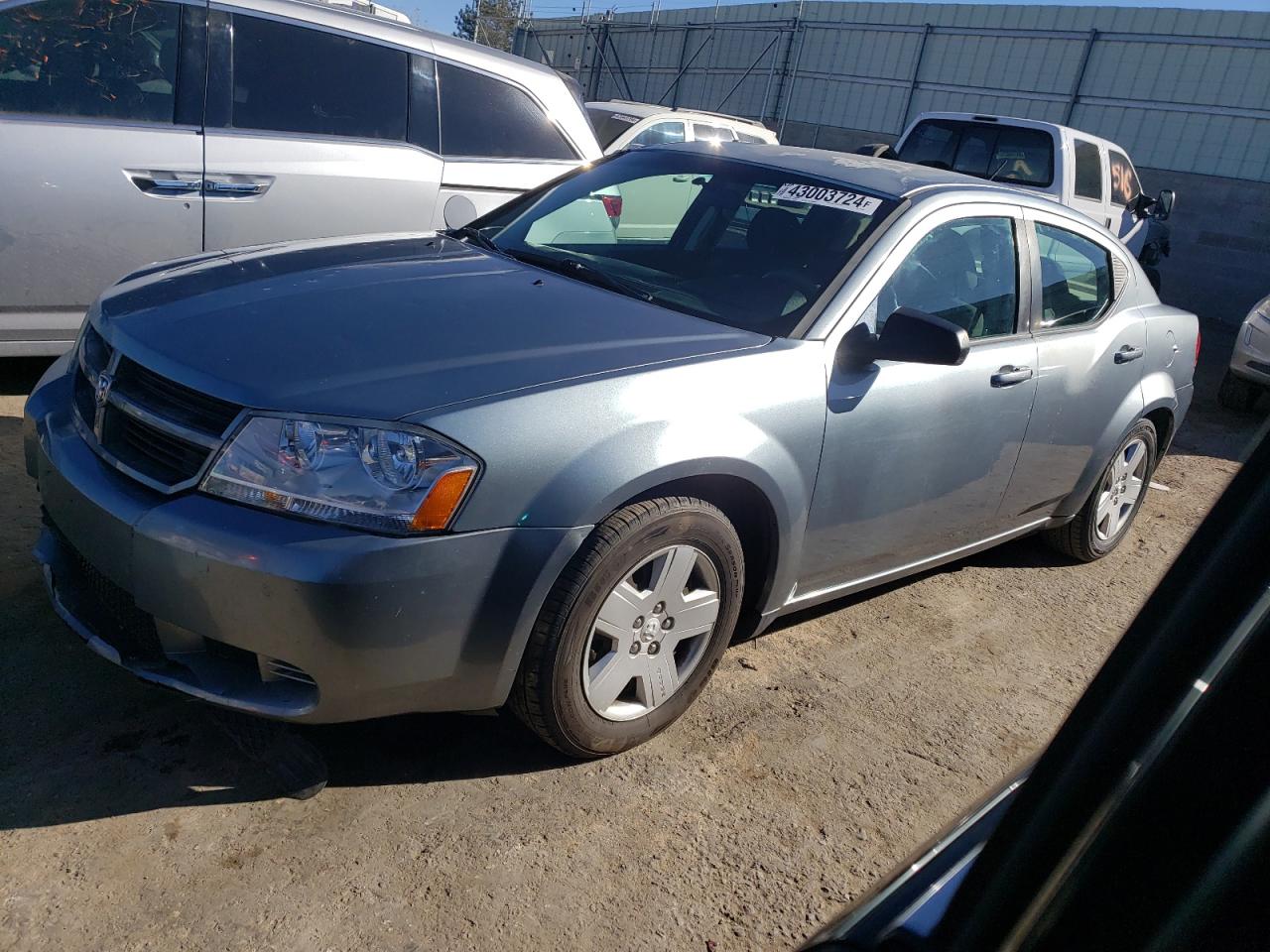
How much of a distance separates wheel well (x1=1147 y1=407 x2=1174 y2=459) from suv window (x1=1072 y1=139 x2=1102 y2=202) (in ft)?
19.6

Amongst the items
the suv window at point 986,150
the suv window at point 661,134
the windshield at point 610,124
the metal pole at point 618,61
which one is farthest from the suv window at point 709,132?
the metal pole at point 618,61

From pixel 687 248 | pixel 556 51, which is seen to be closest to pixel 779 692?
pixel 687 248

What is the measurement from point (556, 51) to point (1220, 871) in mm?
30687

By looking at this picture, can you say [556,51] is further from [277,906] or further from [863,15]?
[277,906]

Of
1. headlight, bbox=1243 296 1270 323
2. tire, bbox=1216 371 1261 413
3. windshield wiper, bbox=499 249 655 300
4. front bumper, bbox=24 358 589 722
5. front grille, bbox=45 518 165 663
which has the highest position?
windshield wiper, bbox=499 249 655 300

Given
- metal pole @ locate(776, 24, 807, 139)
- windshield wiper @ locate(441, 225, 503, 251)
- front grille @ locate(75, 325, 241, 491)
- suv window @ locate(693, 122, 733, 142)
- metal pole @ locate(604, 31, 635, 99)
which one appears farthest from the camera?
metal pole @ locate(604, 31, 635, 99)

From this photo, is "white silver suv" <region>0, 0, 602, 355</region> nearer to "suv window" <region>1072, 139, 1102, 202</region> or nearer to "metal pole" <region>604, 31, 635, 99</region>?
"suv window" <region>1072, 139, 1102, 202</region>

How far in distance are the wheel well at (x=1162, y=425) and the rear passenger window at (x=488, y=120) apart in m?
3.28

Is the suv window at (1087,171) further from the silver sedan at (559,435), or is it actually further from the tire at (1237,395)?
the silver sedan at (559,435)

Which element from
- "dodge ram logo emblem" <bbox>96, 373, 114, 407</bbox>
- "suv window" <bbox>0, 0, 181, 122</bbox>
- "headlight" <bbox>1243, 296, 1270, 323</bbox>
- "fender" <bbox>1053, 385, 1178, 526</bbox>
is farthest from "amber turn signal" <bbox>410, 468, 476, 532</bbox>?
"headlight" <bbox>1243, 296, 1270, 323</bbox>

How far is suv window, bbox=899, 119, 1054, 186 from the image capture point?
33.3 feet

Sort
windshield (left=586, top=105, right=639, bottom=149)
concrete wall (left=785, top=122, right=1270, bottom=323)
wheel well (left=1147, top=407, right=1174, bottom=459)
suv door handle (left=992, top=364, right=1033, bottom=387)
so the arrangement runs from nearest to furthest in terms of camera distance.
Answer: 1. suv door handle (left=992, top=364, right=1033, bottom=387)
2. wheel well (left=1147, top=407, right=1174, bottom=459)
3. windshield (left=586, top=105, right=639, bottom=149)
4. concrete wall (left=785, top=122, right=1270, bottom=323)

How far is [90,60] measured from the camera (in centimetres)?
458

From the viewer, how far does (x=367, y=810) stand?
8.55 ft
